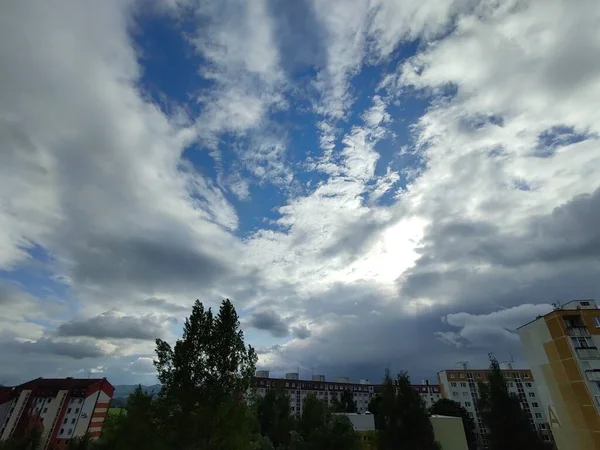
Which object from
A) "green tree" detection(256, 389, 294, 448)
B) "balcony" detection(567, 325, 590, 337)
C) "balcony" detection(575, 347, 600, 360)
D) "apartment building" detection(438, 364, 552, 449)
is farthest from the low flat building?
"apartment building" detection(438, 364, 552, 449)

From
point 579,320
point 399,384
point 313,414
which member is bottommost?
point 313,414

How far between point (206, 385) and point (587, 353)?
42896 millimetres

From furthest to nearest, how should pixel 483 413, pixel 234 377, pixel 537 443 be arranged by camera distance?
pixel 483 413 < pixel 537 443 < pixel 234 377

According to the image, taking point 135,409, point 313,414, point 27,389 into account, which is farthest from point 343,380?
point 135,409

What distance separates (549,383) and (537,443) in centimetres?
1261

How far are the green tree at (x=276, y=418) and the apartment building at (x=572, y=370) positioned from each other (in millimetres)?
37966

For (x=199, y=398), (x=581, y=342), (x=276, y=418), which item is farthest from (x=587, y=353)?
(x=276, y=418)

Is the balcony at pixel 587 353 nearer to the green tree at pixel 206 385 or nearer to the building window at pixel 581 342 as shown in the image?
the building window at pixel 581 342

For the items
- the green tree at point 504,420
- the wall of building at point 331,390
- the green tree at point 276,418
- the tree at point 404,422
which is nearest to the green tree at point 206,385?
the tree at point 404,422

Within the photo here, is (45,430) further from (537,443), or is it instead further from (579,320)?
(579,320)

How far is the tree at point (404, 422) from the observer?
33.0 metres

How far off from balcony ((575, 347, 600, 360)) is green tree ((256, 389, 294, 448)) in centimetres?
4188

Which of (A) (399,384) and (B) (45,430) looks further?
(B) (45,430)

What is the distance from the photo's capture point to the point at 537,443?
109ft
